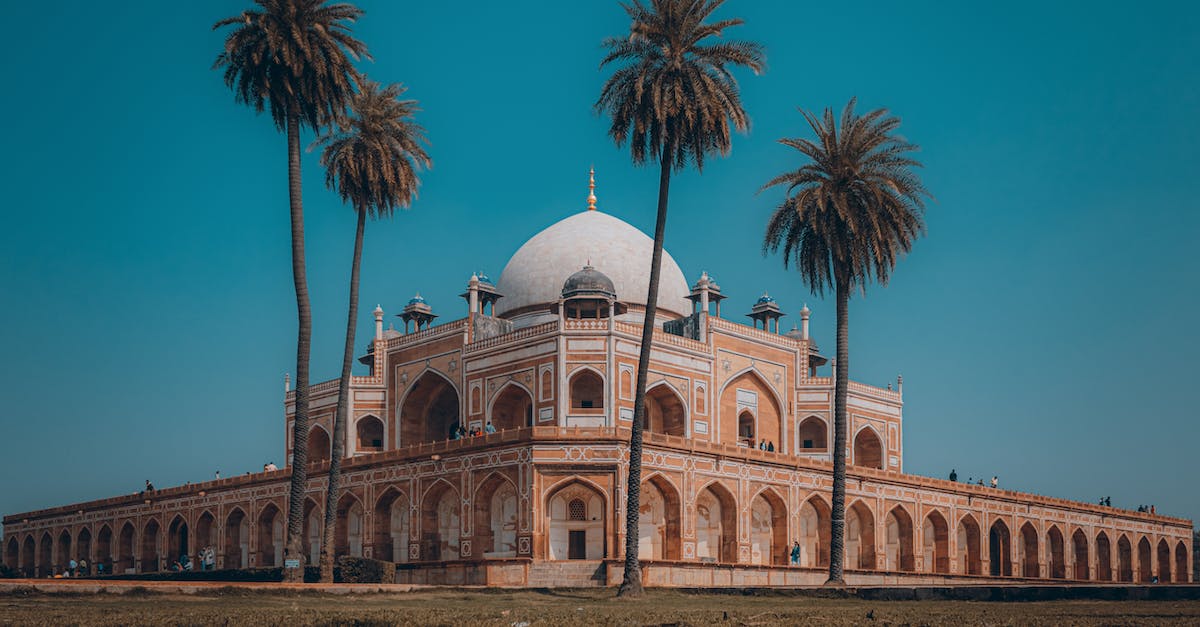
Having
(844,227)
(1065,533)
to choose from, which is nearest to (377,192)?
(844,227)

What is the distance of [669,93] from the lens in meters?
35.6

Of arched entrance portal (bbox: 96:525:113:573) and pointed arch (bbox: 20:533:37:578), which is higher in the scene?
arched entrance portal (bbox: 96:525:113:573)

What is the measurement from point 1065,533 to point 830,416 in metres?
14.5

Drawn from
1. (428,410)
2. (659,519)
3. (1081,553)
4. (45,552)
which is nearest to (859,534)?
(659,519)

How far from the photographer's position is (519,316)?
208 ft

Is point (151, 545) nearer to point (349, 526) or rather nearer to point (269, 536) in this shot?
point (269, 536)

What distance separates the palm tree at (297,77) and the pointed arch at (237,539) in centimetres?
2363

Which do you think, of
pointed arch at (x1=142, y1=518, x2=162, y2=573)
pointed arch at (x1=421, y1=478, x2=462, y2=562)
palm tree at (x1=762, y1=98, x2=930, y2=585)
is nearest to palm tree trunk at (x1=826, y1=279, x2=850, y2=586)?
palm tree at (x1=762, y1=98, x2=930, y2=585)

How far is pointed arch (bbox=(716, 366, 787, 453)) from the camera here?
58812 mm

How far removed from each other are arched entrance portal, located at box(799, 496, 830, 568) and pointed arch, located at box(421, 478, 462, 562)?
14644 mm

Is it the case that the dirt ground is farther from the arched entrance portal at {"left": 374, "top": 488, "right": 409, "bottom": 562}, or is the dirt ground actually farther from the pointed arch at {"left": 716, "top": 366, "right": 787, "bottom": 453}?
the pointed arch at {"left": 716, "top": 366, "right": 787, "bottom": 453}

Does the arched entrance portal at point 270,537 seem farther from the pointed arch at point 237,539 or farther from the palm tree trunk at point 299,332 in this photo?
the palm tree trunk at point 299,332


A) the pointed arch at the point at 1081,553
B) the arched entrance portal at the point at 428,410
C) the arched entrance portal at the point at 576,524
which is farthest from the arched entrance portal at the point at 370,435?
the pointed arch at the point at 1081,553

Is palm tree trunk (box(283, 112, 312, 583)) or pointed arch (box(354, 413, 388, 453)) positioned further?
pointed arch (box(354, 413, 388, 453))
